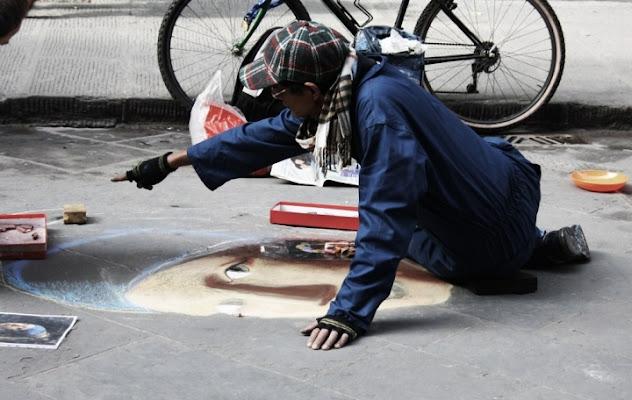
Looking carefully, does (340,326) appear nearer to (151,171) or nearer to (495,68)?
(151,171)

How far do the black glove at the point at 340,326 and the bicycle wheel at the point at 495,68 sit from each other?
302cm

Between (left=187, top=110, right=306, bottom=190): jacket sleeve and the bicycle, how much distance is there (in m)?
2.17

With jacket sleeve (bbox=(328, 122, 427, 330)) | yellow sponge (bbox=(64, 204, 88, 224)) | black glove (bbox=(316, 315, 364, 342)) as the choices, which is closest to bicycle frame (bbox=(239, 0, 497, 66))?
yellow sponge (bbox=(64, 204, 88, 224))

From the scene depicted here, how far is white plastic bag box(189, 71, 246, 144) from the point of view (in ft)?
17.5

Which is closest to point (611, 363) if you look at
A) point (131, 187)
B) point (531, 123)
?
point (131, 187)

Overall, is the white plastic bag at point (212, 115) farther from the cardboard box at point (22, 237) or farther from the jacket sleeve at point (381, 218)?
the jacket sleeve at point (381, 218)

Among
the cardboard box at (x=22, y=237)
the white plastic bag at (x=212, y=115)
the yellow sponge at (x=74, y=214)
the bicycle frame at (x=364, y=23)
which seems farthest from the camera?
the bicycle frame at (x=364, y=23)

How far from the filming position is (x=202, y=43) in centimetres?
661

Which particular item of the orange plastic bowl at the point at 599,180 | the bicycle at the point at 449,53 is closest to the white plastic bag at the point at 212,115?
the bicycle at the point at 449,53

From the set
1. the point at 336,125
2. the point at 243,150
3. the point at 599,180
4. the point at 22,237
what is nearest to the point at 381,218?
the point at 336,125

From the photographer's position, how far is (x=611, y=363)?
3.01 m

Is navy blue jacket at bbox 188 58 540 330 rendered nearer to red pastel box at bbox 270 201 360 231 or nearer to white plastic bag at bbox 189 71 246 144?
red pastel box at bbox 270 201 360 231

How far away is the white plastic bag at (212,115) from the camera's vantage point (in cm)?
534

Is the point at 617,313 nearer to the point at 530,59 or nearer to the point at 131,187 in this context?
the point at 131,187
